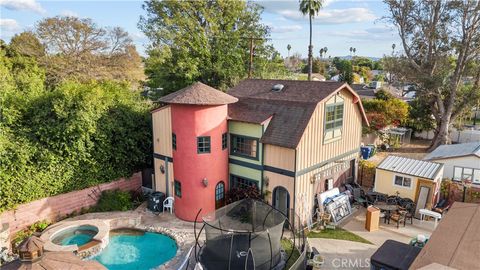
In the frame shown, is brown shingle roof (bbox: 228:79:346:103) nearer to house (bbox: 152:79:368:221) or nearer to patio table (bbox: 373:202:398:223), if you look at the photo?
house (bbox: 152:79:368:221)

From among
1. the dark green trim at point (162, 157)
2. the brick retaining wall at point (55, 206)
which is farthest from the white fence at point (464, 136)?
the brick retaining wall at point (55, 206)

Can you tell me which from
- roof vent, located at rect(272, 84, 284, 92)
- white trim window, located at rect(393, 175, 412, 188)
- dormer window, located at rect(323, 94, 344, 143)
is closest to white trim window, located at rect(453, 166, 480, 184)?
white trim window, located at rect(393, 175, 412, 188)

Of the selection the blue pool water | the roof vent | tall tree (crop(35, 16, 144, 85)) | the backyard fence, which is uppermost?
tall tree (crop(35, 16, 144, 85))

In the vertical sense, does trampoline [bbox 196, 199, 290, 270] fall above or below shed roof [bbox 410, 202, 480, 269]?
below

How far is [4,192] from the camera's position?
12.6 metres

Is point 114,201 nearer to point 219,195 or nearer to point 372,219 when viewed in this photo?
point 219,195

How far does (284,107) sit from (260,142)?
74.8 inches

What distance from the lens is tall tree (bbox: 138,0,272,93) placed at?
24.2 meters

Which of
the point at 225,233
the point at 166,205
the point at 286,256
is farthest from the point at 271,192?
the point at 166,205

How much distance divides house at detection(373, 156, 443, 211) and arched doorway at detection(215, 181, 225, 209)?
304 inches

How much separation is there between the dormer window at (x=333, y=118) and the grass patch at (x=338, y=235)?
392 centimetres

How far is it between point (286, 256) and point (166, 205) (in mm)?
6648

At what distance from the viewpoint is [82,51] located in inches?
1182

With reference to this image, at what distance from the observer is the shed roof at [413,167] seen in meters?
15.0
